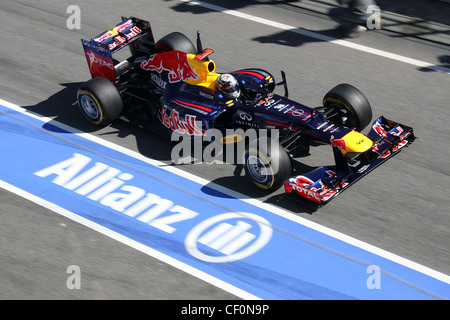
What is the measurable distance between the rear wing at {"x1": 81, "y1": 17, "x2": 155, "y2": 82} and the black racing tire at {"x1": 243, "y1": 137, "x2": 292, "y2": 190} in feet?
11.0

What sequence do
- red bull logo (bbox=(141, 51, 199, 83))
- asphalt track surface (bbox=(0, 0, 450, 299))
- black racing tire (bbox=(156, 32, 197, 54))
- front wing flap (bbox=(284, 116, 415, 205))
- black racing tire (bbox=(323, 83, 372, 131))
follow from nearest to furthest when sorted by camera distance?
asphalt track surface (bbox=(0, 0, 450, 299)), front wing flap (bbox=(284, 116, 415, 205)), black racing tire (bbox=(323, 83, 372, 131)), red bull logo (bbox=(141, 51, 199, 83)), black racing tire (bbox=(156, 32, 197, 54))

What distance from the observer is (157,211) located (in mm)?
9438

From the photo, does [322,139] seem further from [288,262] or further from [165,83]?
[165,83]

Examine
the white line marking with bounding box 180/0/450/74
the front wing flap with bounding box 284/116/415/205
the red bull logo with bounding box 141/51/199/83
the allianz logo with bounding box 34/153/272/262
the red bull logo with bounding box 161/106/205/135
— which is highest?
the red bull logo with bounding box 141/51/199/83

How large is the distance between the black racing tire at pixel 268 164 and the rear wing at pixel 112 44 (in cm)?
335

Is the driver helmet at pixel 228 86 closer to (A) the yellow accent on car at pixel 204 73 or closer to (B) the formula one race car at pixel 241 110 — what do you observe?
(B) the formula one race car at pixel 241 110

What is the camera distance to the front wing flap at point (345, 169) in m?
9.12

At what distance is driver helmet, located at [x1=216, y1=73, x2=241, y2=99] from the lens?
33.0 ft

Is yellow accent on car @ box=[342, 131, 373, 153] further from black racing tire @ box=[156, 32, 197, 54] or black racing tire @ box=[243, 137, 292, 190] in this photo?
black racing tire @ box=[156, 32, 197, 54]

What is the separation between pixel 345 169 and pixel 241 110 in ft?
6.06

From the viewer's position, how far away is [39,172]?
404 inches

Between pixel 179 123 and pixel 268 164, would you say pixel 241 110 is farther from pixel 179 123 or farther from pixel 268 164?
pixel 268 164

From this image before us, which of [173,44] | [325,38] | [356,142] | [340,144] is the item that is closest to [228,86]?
[340,144]

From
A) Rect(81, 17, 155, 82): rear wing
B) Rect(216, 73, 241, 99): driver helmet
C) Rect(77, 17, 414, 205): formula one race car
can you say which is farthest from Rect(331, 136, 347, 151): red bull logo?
Rect(81, 17, 155, 82): rear wing
